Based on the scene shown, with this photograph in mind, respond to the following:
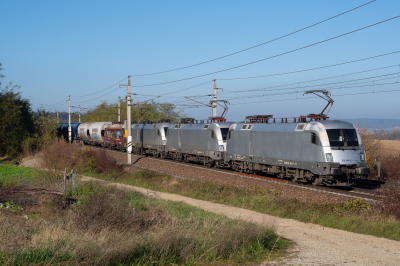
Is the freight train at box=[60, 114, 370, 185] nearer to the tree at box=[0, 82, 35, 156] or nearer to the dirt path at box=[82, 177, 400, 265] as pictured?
the dirt path at box=[82, 177, 400, 265]

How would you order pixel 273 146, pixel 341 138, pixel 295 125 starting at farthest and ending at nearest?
pixel 273 146 → pixel 295 125 → pixel 341 138

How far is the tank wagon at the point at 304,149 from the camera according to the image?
59.5 ft

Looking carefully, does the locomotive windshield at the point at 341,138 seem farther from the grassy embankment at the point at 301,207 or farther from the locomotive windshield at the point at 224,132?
the locomotive windshield at the point at 224,132

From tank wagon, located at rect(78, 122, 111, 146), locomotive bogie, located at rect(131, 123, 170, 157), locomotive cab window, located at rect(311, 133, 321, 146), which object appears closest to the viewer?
locomotive cab window, located at rect(311, 133, 321, 146)

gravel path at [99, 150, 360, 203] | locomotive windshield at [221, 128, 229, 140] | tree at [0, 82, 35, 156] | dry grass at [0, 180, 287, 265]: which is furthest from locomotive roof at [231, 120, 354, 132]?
tree at [0, 82, 35, 156]

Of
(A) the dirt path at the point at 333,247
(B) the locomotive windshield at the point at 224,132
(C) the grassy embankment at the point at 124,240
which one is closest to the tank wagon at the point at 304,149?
(B) the locomotive windshield at the point at 224,132

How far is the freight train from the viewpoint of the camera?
1827 centimetres

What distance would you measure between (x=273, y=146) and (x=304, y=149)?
8.87 ft

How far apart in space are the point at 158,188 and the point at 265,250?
13942 millimetres

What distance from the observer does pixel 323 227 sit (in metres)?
12.2

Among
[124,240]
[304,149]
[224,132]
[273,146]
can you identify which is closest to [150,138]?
[224,132]

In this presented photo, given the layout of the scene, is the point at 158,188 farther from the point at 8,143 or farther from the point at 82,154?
the point at 8,143

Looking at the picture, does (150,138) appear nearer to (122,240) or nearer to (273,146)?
(273,146)

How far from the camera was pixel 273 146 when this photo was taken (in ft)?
72.1
